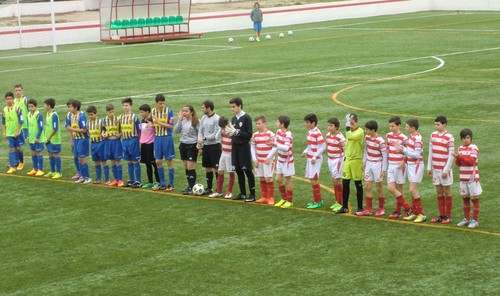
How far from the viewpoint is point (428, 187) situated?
1975 cm

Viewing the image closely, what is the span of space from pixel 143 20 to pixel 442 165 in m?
41.7

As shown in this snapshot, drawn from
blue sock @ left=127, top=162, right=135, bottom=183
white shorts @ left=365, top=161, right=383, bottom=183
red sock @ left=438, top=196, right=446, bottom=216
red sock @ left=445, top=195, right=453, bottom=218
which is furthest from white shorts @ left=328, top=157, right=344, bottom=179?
blue sock @ left=127, top=162, right=135, bottom=183

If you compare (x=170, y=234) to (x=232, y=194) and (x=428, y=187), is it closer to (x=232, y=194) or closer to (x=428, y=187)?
(x=232, y=194)

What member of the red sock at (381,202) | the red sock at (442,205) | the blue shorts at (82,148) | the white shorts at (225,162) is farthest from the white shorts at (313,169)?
the blue shorts at (82,148)

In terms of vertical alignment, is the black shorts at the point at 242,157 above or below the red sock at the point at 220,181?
above

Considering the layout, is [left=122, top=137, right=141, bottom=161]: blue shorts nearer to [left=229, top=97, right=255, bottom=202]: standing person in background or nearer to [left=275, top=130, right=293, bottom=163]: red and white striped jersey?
[left=229, top=97, right=255, bottom=202]: standing person in background

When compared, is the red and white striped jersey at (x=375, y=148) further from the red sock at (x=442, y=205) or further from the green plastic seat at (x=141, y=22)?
the green plastic seat at (x=141, y=22)

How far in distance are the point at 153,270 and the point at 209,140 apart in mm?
5256

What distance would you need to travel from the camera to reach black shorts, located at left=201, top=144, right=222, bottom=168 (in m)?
19.7

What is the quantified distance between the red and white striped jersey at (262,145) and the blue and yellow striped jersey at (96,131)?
3.96 meters

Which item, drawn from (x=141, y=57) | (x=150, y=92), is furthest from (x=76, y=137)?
(x=141, y=57)

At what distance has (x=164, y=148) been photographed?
66.3 ft

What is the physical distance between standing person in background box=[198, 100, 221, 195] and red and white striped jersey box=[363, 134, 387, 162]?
349cm

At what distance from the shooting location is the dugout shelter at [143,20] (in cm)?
5612
